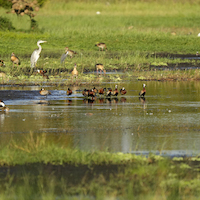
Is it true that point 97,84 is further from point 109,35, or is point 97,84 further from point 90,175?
point 109,35

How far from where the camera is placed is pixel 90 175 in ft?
24.5

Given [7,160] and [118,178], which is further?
[7,160]

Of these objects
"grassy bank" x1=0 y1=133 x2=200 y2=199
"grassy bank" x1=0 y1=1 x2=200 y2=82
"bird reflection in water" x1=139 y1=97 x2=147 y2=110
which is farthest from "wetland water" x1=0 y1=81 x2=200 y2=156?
"grassy bank" x1=0 y1=1 x2=200 y2=82

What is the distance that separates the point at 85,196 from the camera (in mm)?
6598

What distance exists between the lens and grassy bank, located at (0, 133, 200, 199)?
22.0 feet

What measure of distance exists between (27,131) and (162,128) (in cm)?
275

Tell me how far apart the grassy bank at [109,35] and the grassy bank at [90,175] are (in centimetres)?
1515

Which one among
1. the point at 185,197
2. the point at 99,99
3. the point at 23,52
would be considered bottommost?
the point at 185,197

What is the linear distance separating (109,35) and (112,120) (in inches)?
1140

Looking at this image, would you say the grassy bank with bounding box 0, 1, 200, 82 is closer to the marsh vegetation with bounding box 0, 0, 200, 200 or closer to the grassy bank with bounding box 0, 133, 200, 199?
the marsh vegetation with bounding box 0, 0, 200, 200

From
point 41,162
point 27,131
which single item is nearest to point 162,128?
point 27,131

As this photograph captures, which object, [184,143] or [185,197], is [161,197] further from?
[184,143]

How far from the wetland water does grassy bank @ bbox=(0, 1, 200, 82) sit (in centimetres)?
770

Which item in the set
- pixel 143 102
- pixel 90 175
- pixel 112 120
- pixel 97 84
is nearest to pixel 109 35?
pixel 97 84
